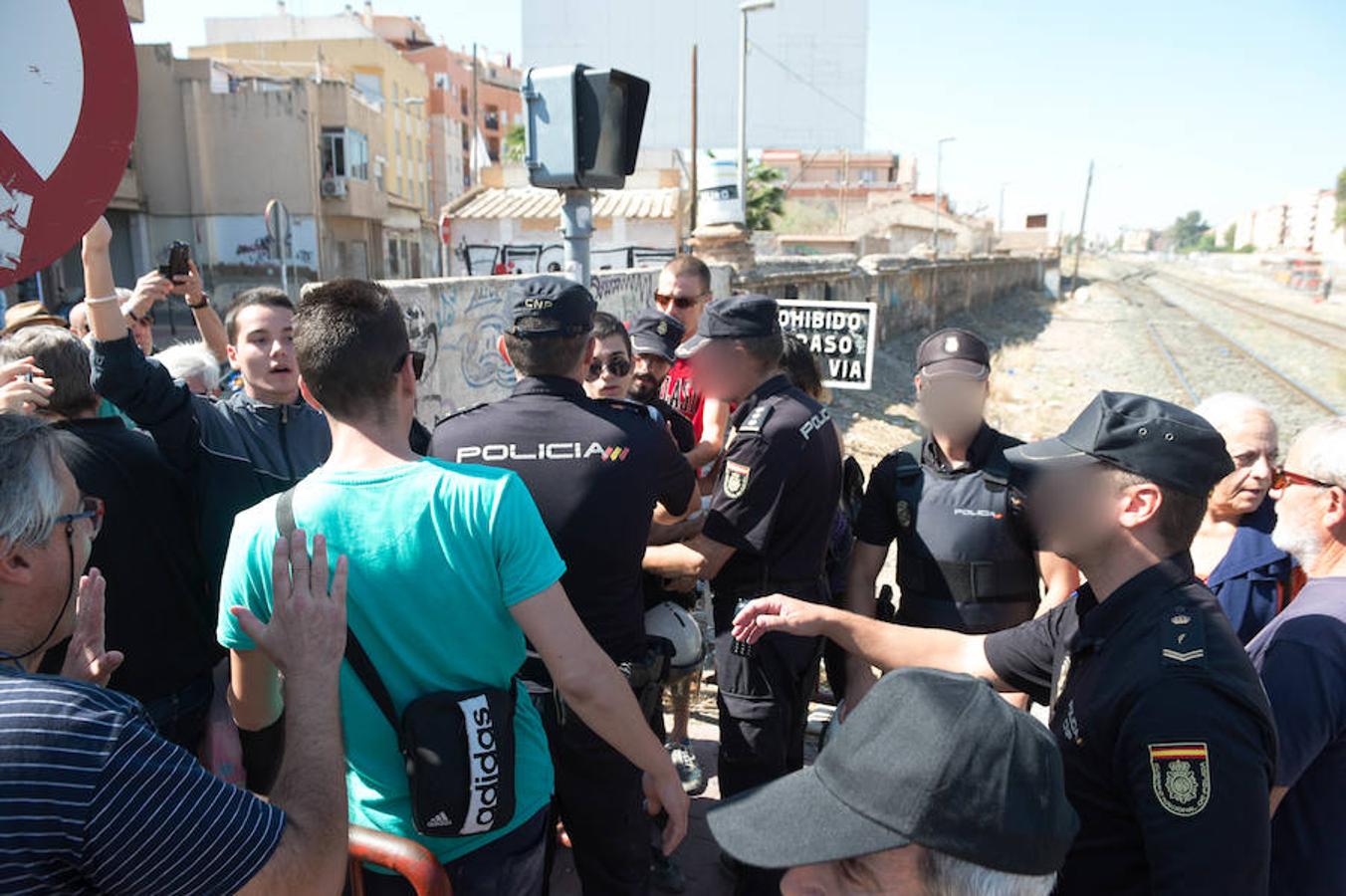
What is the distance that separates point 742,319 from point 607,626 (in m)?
1.32

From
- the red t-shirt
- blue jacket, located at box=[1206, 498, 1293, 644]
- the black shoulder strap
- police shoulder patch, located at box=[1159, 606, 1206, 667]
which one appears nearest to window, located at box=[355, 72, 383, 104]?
the red t-shirt

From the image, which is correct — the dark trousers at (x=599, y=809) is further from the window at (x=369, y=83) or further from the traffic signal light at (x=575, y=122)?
the window at (x=369, y=83)

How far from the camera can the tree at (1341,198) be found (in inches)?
3147

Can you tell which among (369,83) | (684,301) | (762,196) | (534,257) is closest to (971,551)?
(684,301)

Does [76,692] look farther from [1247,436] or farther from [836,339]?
[836,339]

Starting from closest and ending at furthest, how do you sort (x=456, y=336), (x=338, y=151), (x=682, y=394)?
(x=682, y=394) → (x=456, y=336) → (x=338, y=151)

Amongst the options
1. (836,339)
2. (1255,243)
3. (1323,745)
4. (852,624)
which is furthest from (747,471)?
(1255,243)

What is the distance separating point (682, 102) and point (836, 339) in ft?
116

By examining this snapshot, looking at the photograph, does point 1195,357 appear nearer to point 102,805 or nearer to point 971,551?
point 971,551

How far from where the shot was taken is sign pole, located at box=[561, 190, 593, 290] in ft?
13.4

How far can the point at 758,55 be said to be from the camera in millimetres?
38594

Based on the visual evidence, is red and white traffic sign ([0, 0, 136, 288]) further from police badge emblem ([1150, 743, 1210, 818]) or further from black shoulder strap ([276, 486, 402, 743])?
police badge emblem ([1150, 743, 1210, 818])

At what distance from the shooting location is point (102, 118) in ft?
5.26

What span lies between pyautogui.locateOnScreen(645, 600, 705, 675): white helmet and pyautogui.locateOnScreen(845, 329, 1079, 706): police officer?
0.67m
